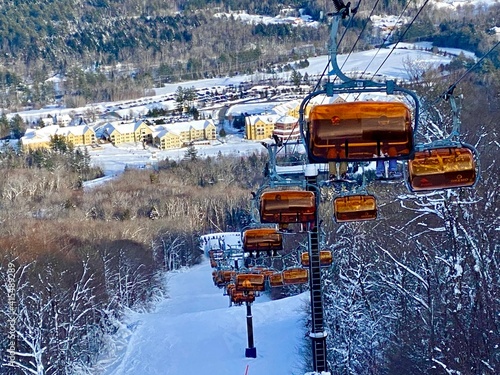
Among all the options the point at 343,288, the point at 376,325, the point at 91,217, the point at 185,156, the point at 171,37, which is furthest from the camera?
the point at 171,37

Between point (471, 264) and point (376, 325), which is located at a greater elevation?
point (471, 264)

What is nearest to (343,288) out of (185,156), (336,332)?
(336,332)

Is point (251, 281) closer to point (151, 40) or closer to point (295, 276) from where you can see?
point (295, 276)

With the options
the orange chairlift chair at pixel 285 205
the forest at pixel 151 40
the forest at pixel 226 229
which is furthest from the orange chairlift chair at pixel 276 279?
the forest at pixel 151 40

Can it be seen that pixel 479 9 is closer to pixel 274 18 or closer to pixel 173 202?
pixel 274 18

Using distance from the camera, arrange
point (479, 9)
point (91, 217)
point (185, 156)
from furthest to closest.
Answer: point (479, 9) < point (185, 156) < point (91, 217)

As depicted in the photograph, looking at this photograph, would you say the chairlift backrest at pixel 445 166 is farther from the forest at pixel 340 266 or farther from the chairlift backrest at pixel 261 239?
the chairlift backrest at pixel 261 239
